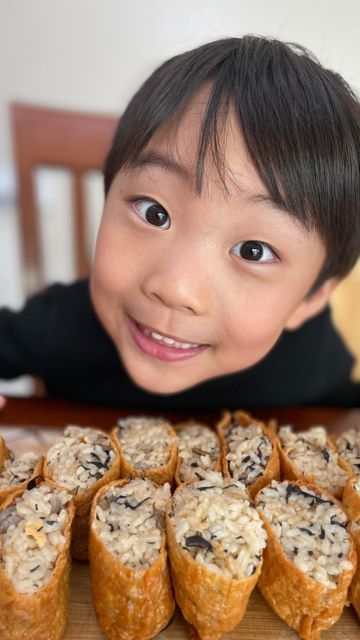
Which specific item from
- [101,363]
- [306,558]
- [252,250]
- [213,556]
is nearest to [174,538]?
[213,556]

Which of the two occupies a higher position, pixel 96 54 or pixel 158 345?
pixel 96 54

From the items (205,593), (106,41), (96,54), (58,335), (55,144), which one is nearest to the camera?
(205,593)

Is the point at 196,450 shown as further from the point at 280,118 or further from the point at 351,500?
the point at 280,118

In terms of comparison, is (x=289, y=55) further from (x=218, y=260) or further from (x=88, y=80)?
(x=88, y=80)

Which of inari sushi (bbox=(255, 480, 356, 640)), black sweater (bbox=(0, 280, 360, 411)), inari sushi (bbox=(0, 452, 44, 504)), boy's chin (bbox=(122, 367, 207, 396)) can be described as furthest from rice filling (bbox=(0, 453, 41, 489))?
black sweater (bbox=(0, 280, 360, 411))

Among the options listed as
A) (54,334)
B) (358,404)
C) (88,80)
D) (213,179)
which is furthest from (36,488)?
(88,80)

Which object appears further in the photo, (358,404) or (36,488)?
(358,404)

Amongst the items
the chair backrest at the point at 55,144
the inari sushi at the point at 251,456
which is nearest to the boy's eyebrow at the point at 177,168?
the inari sushi at the point at 251,456

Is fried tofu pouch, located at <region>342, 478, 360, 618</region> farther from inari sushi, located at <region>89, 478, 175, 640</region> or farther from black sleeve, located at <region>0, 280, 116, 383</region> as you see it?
black sleeve, located at <region>0, 280, 116, 383</region>
